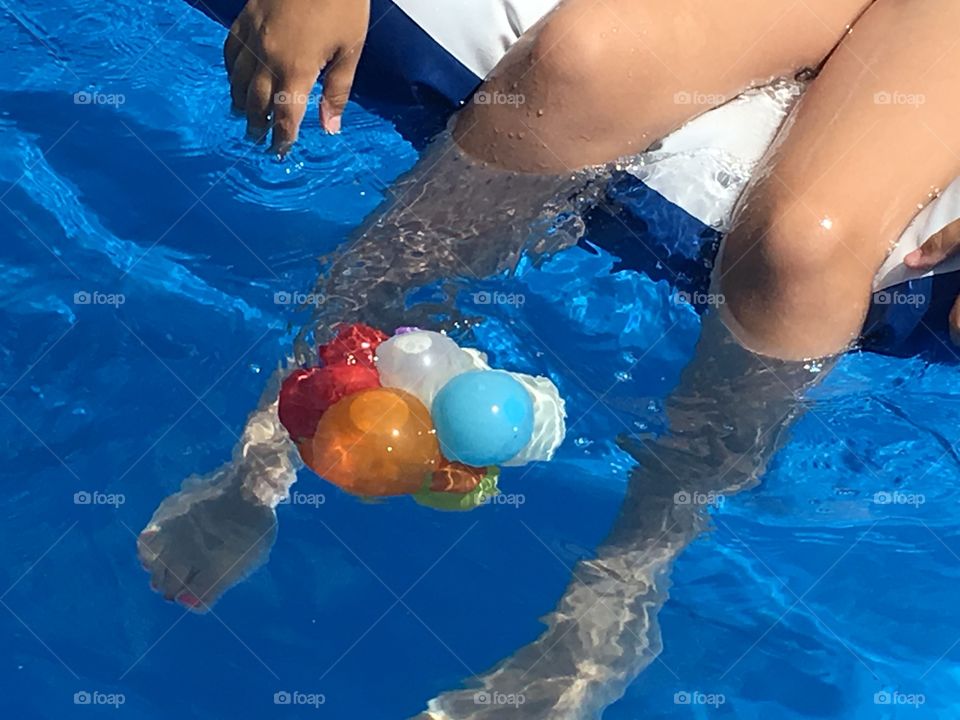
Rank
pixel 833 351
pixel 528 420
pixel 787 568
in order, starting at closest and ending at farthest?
pixel 528 420
pixel 833 351
pixel 787 568

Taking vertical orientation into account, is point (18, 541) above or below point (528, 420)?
below

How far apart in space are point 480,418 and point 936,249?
787mm

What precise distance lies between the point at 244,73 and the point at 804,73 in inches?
39.3

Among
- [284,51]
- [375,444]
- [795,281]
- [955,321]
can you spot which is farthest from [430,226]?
[955,321]

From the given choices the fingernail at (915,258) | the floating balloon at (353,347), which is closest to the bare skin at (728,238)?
the fingernail at (915,258)

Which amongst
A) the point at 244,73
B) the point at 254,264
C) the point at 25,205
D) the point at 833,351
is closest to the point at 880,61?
the point at 833,351

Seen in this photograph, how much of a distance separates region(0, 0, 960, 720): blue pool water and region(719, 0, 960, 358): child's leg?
293 mm

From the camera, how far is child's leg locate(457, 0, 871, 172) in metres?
1.79

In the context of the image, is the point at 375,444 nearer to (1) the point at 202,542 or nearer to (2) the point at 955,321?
(1) the point at 202,542

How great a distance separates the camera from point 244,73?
176 cm

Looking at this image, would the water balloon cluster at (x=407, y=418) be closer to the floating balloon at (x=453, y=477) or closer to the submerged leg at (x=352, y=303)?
the floating balloon at (x=453, y=477)

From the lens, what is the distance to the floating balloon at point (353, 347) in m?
1.74

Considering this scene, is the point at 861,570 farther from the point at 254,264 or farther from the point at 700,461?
the point at 254,264

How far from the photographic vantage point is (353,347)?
175cm
